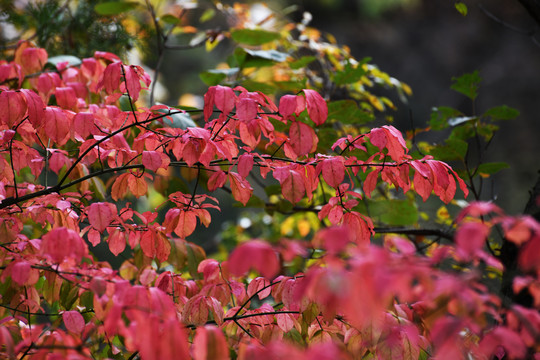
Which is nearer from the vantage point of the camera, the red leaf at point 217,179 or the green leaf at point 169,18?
the red leaf at point 217,179

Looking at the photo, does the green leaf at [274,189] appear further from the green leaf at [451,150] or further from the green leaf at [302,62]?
the green leaf at [451,150]

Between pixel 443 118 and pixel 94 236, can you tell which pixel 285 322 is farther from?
pixel 443 118

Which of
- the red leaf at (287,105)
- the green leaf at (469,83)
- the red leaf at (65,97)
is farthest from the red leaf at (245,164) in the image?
the green leaf at (469,83)

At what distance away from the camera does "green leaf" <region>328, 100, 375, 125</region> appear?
142 cm

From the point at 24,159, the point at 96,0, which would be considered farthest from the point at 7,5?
the point at 24,159

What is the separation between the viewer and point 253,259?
558 mm

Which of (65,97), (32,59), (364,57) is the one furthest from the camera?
(364,57)

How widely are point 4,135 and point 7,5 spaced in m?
1.66

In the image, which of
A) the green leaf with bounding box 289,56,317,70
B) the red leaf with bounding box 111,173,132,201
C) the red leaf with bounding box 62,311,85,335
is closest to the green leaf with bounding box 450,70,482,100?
the green leaf with bounding box 289,56,317,70

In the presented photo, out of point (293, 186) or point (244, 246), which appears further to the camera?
point (293, 186)

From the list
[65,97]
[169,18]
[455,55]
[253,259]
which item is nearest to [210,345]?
[253,259]

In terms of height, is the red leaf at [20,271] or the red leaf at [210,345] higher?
the red leaf at [210,345]

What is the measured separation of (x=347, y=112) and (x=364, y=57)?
9.59 feet

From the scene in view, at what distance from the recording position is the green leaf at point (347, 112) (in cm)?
142
